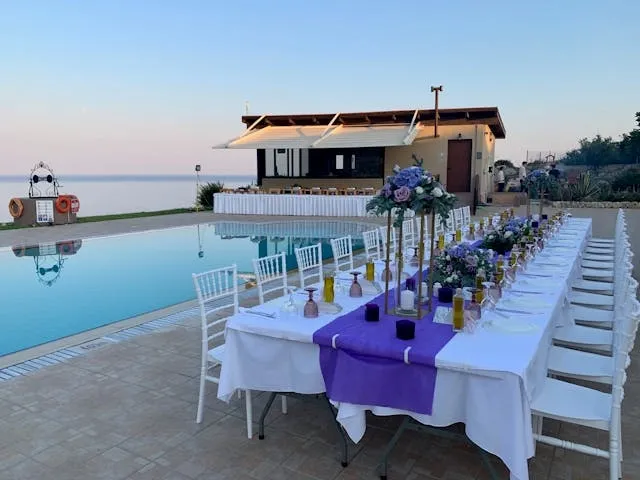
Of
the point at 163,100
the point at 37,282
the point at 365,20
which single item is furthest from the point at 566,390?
the point at 163,100

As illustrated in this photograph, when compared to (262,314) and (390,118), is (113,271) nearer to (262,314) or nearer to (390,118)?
(262,314)

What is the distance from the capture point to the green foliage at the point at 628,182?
2186cm

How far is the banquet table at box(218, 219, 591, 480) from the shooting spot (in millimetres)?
2047

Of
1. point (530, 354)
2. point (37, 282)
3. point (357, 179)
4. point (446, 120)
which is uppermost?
point (446, 120)

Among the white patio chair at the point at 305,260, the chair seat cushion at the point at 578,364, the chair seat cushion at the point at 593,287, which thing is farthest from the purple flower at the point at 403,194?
the chair seat cushion at the point at 593,287

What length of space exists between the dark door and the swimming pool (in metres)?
6.63

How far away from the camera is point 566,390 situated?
8.30ft

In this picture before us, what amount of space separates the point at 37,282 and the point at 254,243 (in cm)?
494

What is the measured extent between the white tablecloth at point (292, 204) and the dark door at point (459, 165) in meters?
4.69

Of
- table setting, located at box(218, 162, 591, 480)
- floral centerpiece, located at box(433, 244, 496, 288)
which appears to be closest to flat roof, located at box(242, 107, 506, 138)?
floral centerpiece, located at box(433, 244, 496, 288)

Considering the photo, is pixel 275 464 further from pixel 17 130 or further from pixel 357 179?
pixel 17 130

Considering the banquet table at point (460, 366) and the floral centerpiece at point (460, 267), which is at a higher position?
the floral centerpiece at point (460, 267)

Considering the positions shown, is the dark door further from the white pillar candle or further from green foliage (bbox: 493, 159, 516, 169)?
the white pillar candle

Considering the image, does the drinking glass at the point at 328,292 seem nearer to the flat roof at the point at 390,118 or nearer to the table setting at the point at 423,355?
the table setting at the point at 423,355
